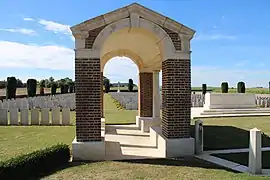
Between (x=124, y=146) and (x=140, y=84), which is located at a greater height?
(x=140, y=84)

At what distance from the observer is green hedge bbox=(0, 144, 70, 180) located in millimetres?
5686

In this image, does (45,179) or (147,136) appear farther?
(147,136)

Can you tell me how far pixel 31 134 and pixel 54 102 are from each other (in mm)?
10405

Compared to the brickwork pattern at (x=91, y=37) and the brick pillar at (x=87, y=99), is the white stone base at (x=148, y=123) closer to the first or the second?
the brick pillar at (x=87, y=99)

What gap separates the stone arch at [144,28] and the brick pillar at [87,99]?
610 mm

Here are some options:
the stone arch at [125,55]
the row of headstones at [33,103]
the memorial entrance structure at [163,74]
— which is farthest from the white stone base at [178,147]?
the row of headstones at [33,103]

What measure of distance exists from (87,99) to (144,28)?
101 inches

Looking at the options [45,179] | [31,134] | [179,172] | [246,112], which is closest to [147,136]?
[31,134]

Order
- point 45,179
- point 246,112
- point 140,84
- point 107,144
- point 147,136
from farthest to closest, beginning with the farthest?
point 246,112, point 140,84, point 147,136, point 107,144, point 45,179

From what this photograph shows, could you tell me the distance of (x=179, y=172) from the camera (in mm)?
6691

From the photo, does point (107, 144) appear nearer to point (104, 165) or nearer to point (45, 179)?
point (104, 165)

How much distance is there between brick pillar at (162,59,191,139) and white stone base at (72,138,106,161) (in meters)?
1.93

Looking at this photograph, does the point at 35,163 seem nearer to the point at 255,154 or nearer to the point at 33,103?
the point at 255,154

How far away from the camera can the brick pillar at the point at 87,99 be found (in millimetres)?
8109
